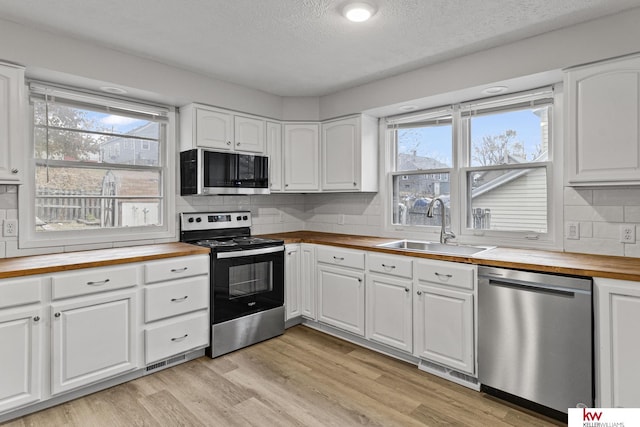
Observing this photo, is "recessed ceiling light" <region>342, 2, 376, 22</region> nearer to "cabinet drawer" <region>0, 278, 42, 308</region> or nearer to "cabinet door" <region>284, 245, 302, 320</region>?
"cabinet door" <region>284, 245, 302, 320</region>

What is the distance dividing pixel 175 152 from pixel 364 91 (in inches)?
75.6

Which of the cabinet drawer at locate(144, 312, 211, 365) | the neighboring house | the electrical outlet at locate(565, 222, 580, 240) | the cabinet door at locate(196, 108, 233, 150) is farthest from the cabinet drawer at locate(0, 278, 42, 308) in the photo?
the electrical outlet at locate(565, 222, 580, 240)

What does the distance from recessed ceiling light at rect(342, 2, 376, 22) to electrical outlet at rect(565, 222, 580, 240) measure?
2.05 meters

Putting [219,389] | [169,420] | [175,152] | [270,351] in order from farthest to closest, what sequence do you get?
1. [175,152]
2. [270,351]
3. [219,389]
4. [169,420]

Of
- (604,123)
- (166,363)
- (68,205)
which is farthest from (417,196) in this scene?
(68,205)

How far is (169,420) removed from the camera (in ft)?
7.07

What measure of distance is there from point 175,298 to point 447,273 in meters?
2.04

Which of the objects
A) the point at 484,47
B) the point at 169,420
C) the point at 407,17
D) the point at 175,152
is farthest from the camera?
the point at 175,152

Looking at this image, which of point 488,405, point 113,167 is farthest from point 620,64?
point 113,167

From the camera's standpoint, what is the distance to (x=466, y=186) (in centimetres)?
329

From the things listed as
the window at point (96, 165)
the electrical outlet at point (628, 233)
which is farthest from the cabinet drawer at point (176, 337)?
the electrical outlet at point (628, 233)

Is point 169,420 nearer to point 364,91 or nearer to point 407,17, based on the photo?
point 407,17

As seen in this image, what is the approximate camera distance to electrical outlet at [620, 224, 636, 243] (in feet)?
7.95

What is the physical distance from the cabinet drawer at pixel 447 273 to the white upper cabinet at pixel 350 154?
123cm
